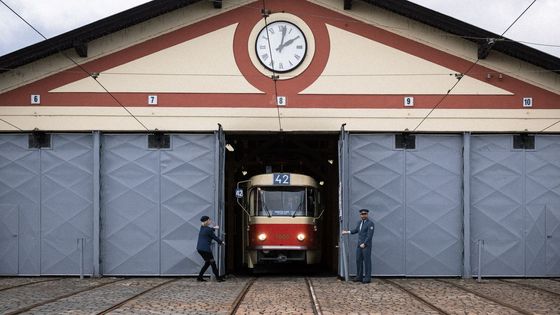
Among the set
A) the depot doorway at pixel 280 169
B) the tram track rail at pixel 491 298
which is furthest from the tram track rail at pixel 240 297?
the depot doorway at pixel 280 169

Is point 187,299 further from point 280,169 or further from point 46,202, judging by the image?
point 280,169

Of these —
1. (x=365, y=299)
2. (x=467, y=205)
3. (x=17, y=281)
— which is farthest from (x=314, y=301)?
(x=17, y=281)

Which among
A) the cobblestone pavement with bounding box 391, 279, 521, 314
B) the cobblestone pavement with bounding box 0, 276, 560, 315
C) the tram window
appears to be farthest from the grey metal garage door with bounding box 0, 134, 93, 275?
the cobblestone pavement with bounding box 391, 279, 521, 314

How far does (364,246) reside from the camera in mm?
20469

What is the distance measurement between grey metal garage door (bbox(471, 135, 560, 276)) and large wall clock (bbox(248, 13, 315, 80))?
5.16 meters

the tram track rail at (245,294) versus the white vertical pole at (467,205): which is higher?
the white vertical pole at (467,205)

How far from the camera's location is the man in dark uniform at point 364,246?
67.2ft

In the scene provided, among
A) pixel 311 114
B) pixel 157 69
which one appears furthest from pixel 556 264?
pixel 157 69

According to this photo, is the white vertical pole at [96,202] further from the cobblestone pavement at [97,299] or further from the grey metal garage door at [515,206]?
the grey metal garage door at [515,206]

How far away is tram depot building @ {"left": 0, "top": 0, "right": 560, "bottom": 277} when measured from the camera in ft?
72.3

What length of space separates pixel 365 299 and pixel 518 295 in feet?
11.1

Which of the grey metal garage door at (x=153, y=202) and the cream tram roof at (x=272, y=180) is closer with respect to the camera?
the grey metal garage door at (x=153, y=202)

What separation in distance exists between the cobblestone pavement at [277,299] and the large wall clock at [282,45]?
5815 mm

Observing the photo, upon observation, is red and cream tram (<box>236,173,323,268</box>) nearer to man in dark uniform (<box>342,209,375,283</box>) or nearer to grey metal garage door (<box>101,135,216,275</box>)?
grey metal garage door (<box>101,135,216,275</box>)
